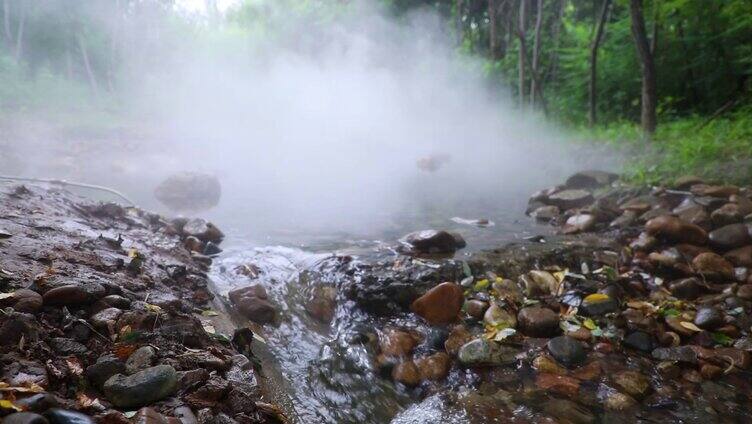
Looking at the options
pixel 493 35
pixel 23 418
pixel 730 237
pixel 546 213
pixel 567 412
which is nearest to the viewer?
pixel 23 418

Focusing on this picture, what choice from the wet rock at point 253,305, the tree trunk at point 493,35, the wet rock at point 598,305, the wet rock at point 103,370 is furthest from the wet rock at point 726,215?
the tree trunk at point 493,35

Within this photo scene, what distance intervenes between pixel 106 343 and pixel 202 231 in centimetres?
386

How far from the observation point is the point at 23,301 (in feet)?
7.92

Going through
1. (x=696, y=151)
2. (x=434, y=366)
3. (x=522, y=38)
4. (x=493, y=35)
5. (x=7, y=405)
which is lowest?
(x=434, y=366)

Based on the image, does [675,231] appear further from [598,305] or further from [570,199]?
[570,199]

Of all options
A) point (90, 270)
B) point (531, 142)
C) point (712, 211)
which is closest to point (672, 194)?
point (712, 211)

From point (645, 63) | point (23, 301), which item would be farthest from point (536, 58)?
point (23, 301)

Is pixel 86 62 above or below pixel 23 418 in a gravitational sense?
above

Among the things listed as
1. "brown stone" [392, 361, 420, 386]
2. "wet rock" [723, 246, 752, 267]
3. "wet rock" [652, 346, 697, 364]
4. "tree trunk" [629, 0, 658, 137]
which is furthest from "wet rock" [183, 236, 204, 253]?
"tree trunk" [629, 0, 658, 137]

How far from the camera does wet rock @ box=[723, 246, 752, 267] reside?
484 centimetres

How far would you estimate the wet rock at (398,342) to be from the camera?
3.77 metres

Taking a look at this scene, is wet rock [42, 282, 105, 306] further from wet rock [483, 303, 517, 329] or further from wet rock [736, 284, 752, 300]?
wet rock [736, 284, 752, 300]

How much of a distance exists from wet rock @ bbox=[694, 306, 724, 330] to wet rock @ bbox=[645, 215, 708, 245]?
1621mm

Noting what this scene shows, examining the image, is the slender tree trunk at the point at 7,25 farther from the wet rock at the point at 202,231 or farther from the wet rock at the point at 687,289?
the wet rock at the point at 687,289
